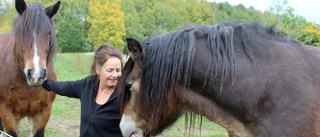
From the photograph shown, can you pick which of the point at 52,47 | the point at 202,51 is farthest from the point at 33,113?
the point at 202,51

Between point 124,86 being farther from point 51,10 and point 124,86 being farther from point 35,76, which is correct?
point 51,10

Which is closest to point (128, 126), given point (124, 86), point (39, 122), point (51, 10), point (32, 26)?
point (124, 86)

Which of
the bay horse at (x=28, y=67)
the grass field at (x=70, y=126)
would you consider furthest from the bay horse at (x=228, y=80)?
the grass field at (x=70, y=126)

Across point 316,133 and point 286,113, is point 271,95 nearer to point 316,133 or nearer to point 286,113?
point 286,113

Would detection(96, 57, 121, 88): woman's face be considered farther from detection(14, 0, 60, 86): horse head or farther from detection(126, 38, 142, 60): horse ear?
detection(14, 0, 60, 86): horse head

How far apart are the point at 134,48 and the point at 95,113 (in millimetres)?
988

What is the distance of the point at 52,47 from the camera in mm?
3947

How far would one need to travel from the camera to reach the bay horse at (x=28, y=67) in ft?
11.5

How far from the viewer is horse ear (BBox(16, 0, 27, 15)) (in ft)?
12.6

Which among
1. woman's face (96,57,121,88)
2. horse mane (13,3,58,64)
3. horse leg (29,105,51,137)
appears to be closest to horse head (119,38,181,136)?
woman's face (96,57,121,88)

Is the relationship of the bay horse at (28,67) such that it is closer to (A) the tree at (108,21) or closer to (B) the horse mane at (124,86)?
(B) the horse mane at (124,86)

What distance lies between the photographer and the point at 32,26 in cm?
369

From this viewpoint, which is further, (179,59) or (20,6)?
(20,6)

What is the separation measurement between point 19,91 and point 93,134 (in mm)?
1633
